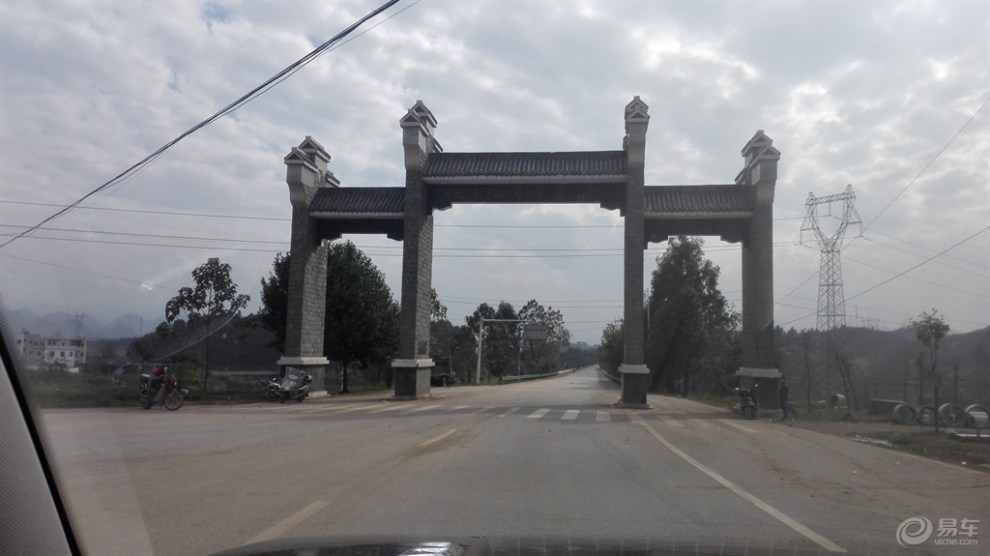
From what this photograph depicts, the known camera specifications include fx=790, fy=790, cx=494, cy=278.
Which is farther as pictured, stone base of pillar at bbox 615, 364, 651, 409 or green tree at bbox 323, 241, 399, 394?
green tree at bbox 323, 241, 399, 394

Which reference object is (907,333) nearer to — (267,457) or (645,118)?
(645,118)

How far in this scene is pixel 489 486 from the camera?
32.2 ft

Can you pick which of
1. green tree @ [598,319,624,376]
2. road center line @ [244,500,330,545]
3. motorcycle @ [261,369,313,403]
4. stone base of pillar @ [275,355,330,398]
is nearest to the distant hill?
road center line @ [244,500,330,545]

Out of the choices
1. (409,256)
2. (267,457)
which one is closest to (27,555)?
(267,457)

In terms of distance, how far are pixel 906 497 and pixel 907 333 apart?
21230 mm

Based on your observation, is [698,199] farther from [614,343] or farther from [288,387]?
[614,343]

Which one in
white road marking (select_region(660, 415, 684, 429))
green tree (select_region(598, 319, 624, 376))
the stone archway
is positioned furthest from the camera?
green tree (select_region(598, 319, 624, 376))

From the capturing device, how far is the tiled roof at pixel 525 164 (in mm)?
30781

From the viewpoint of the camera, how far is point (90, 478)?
9391 mm

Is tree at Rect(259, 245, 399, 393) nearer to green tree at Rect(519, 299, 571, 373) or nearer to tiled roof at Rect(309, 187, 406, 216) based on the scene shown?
tiled roof at Rect(309, 187, 406, 216)

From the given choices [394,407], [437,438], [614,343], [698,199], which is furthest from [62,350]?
[614,343]

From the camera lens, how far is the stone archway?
95.6ft

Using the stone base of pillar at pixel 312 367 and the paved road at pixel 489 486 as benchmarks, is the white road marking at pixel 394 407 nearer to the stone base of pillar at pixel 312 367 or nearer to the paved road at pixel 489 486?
the stone base of pillar at pixel 312 367

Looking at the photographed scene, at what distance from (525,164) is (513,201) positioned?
1.63 metres
